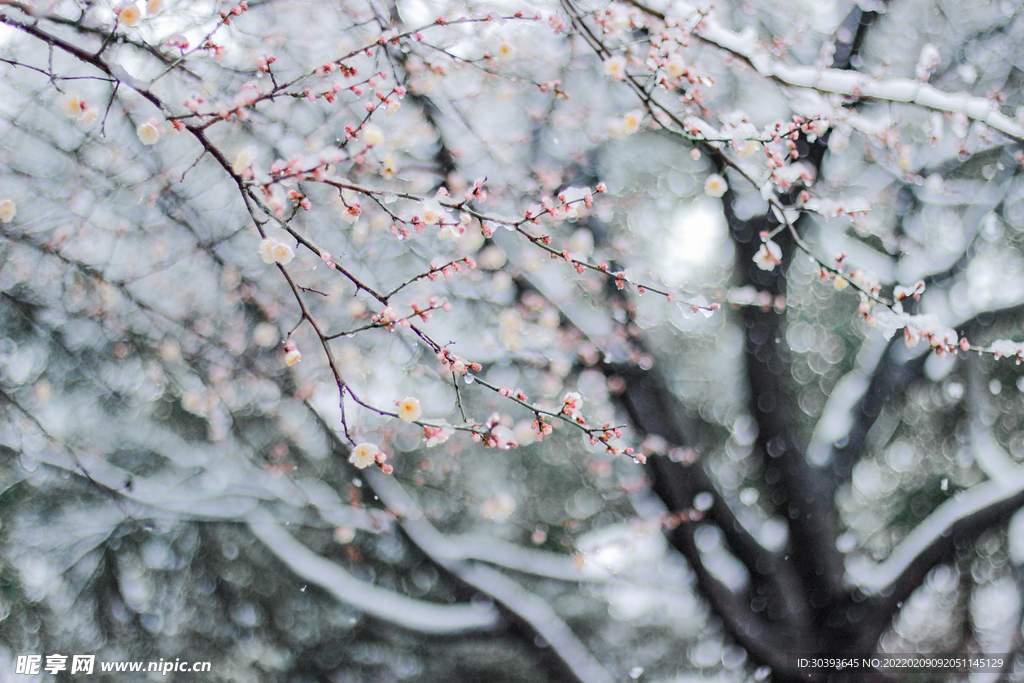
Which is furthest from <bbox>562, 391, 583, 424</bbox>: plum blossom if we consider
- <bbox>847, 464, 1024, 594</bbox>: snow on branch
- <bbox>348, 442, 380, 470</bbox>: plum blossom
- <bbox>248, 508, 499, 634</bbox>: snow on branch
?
<bbox>847, 464, 1024, 594</bbox>: snow on branch

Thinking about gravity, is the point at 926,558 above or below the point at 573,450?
below

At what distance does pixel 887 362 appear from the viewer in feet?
12.3

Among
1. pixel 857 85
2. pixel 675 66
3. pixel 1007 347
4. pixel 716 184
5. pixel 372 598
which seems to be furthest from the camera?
pixel 372 598

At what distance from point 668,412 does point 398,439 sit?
2807 millimetres

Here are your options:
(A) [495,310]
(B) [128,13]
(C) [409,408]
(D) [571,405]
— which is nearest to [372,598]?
(A) [495,310]

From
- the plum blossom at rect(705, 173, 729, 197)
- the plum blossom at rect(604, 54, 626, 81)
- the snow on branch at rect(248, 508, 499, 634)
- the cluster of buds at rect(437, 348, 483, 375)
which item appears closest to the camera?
the cluster of buds at rect(437, 348, 483, 375)

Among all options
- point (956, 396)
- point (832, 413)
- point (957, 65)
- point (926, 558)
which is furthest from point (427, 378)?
point (956, 396)

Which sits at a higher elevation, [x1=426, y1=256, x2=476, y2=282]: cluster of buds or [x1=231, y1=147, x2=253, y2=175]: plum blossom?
[x1=231, y1=147, x2=253, y2=175]: plum blossom

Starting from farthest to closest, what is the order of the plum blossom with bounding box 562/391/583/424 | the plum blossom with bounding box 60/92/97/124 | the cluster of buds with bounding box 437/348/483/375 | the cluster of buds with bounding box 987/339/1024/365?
the cluster of buds with bounding box 987/339/1024/365, the plum blossom with bounding box 60/92/97/124, the plum blossom with bounding box 562/391/583/424, the cluster of buds with bounding box 437/348/483/375

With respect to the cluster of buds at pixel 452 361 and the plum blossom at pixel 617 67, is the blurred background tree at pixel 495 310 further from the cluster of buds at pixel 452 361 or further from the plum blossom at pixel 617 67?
the cluster of buds at pixel 452 361

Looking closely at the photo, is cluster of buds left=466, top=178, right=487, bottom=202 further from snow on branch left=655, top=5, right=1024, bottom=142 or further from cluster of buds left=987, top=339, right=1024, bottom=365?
cluster of buds left=987, top=339, right=1024, bottom=365

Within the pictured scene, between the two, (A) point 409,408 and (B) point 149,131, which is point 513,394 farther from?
(B) point 149,131

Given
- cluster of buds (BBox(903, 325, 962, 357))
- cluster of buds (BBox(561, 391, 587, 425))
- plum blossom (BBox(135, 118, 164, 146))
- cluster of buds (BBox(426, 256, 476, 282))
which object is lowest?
cluster of buds (BBox(561, 391, 587, 425))

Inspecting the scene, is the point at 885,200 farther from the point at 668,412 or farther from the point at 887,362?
the point at 668,412
